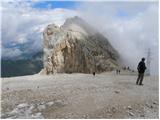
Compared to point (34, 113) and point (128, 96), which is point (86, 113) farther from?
point (128, 96)

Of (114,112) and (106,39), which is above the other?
(106,39)

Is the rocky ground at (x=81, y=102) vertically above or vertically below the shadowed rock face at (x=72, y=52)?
below

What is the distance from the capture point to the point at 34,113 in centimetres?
1662

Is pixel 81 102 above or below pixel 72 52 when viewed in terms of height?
below

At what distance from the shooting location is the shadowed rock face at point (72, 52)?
36.9 meters

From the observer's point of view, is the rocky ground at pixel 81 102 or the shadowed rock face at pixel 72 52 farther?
the shadowed rock face at pixel 72 52

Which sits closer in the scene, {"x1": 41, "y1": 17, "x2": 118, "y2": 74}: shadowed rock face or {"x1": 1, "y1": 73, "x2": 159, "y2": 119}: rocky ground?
{"x1": 1, "y1": 73, "x2": 159, "y2": 119}: rocky ground

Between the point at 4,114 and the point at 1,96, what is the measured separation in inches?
119

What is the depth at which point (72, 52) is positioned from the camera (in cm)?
3716

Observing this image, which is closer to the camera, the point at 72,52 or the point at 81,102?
the point at 81,102

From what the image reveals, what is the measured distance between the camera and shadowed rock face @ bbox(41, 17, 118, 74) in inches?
1453

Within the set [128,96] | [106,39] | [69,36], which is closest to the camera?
[128,96]

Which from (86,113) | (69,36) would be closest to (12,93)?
(86,113)

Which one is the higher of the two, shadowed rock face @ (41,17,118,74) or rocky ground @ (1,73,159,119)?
shadowed rock face @ (41,17,118,74)
